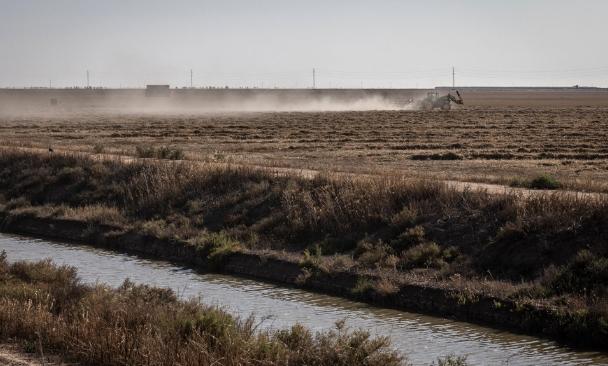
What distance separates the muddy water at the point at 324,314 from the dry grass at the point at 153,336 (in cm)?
207

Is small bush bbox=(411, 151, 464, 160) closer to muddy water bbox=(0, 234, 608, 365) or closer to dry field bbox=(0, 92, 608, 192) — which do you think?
dry field bbox=(0, 92, 608, 192)

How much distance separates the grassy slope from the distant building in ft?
481

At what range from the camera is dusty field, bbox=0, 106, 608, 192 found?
115 feet

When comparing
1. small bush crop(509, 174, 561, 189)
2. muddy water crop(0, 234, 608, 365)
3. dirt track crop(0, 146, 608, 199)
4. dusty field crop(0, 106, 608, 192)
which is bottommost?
muddy water crop(0, 234, 608, 365)

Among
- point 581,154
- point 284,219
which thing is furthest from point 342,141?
point 284,219

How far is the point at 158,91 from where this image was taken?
591 feet

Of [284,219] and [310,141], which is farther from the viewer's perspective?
[310,141]

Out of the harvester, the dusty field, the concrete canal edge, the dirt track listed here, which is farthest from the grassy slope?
the harvester

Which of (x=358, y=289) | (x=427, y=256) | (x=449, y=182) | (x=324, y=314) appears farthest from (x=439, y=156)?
(x=324, y=314)

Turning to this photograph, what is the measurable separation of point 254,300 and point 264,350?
709cm

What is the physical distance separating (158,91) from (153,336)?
6723 inches

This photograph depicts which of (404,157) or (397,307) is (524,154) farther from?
(397,307)

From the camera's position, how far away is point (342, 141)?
5428 centimetres

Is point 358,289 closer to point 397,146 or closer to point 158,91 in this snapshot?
point 397,146
